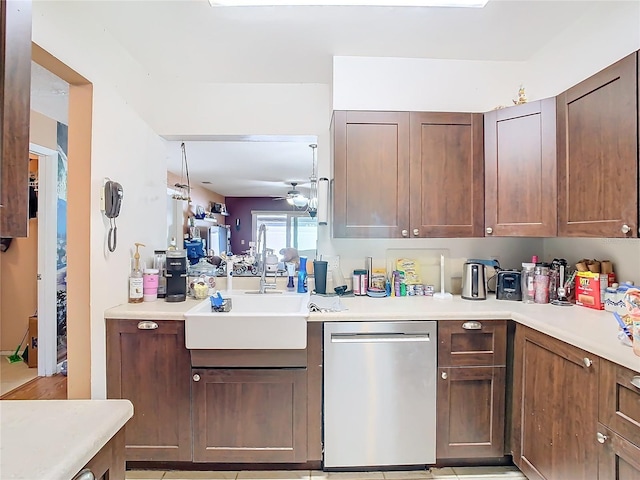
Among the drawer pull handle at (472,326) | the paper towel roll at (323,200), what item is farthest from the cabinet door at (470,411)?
the paper towel roll at (323,200)

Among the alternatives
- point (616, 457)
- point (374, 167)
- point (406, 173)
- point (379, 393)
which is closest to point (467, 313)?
point (379, 393)

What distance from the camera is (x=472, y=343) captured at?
1.90 meters

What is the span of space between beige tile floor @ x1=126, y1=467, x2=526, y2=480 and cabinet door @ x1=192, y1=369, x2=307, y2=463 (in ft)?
0.36

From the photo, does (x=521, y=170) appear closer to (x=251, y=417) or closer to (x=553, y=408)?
(x=553, y=408)

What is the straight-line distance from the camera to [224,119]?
2.54 meters

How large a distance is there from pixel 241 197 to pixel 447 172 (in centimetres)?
455

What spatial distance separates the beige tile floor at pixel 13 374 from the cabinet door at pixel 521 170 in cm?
383

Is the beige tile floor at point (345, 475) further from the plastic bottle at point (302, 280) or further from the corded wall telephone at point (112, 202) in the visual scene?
the corded wall telephone at point (112, 202)

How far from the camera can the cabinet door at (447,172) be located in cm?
219

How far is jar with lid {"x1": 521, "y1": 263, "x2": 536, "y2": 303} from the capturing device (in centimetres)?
212

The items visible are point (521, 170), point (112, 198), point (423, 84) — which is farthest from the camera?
point (423, 84)

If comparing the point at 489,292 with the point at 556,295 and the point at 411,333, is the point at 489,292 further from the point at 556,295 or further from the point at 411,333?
the point at 411,333

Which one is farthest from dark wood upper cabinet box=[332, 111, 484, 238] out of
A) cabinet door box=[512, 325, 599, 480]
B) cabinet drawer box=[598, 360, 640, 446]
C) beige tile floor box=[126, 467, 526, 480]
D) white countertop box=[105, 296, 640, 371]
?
beige tile floor box=[126, 467, 526, 480]

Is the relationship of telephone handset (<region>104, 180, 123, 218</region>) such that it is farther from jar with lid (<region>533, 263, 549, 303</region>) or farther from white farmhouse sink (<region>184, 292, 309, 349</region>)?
jar with lid (<region>533, 263, 549, 303</region>)
